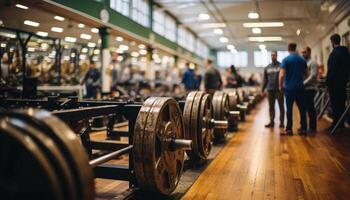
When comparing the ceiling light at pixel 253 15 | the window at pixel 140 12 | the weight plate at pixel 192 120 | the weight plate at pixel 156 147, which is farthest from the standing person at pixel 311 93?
the ceiling light at pixel 253 15

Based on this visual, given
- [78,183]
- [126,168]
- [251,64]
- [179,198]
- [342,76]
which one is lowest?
[179,198]

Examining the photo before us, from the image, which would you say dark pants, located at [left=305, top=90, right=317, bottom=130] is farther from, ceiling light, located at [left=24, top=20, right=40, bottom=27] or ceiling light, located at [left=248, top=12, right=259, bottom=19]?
ceiling light, located at [left=248, top=12, right=259, bottom=19]

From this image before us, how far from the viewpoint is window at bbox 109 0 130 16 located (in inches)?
428

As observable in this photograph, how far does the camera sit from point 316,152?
412 cm

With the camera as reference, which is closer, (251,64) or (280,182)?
(280,182)

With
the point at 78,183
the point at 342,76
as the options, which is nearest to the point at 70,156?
the point at 78,183

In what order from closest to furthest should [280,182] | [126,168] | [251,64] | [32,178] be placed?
[32,178] → [126,168] → [280,182] → [251,64]

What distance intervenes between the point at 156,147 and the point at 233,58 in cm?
2845

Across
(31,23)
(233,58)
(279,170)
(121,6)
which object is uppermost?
(121,6)

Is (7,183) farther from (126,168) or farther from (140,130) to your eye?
(126,168)

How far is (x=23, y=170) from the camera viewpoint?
1.15m

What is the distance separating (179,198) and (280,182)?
956 millimetres

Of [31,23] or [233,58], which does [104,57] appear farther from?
[233,58]

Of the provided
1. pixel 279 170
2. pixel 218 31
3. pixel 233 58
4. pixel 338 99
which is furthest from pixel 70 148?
pixel 233 58
